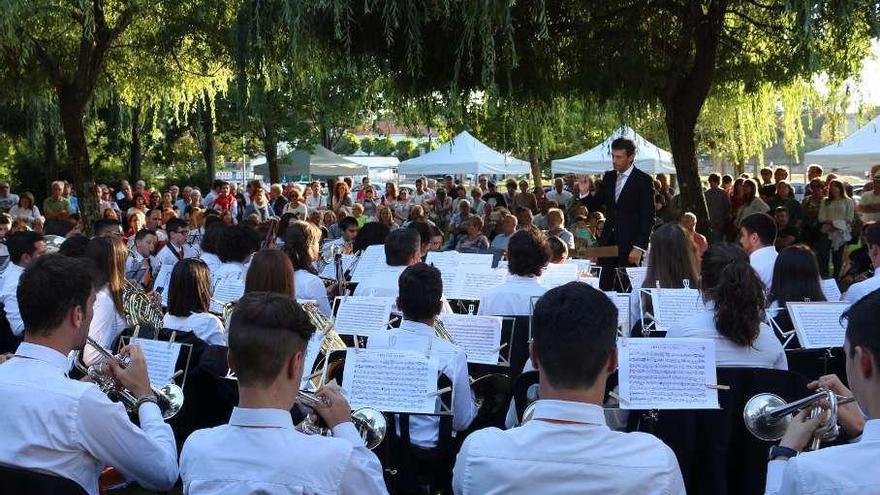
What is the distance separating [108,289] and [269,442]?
12.5 ft

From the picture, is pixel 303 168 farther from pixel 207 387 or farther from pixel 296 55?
pixel 207 387

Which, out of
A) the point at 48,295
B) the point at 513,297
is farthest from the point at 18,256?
the point at 48,295

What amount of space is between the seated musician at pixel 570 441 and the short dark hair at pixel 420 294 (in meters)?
2.27

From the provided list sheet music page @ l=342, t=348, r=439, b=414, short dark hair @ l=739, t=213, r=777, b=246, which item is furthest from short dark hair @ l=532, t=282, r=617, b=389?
short dark hair @ l=739, t=213, r=777, b=246

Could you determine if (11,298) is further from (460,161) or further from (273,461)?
(460,161)

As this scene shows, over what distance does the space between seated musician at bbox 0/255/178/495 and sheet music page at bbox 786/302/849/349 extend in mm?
3355

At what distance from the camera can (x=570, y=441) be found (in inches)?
106

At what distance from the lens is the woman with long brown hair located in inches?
238

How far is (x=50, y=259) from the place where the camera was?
352 cm

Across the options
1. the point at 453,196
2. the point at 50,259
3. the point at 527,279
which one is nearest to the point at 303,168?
the point at 453,196

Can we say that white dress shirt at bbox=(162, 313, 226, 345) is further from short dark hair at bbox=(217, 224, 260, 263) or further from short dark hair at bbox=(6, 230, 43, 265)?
short dark hair at bbox=(6, 230, 43, 265)

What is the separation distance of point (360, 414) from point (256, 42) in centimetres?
710

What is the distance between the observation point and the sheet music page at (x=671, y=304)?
586 centimetres

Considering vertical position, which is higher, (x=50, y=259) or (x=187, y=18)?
(x=187, y=18)
